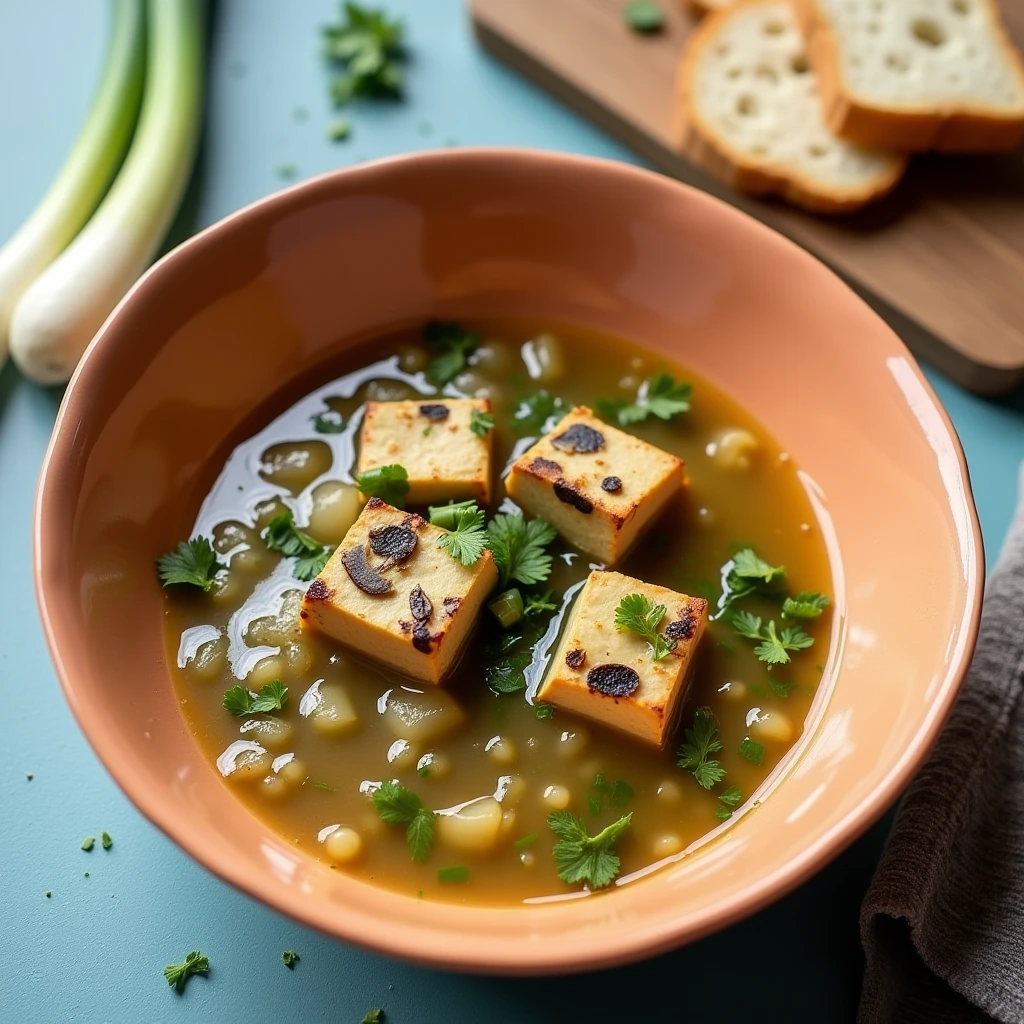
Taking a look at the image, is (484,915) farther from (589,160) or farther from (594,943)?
(589,160)

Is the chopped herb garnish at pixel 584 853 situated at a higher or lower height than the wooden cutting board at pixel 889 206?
lower

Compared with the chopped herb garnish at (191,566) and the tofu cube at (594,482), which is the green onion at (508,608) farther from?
the chopped herb garnish at (191,566)

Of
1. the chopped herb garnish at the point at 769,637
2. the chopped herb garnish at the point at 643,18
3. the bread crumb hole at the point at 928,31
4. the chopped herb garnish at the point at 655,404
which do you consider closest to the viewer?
the chopped herb garnish at the point at 769,637

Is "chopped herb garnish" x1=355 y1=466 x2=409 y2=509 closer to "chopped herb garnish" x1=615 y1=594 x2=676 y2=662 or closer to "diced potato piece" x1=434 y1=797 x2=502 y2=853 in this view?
"chopped herb garnish" x1=615 y1=594 x2=676 y2=662

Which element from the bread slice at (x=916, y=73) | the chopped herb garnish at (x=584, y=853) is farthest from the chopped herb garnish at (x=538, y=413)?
the bread slice at (x=916, y=73)

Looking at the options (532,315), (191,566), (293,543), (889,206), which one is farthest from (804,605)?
(889,206)

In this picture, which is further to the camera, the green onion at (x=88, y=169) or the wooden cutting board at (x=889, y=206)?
the wooden cutting board at (x=889, y=206)

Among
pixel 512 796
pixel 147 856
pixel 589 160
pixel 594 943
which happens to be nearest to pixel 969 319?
pixel 589 160

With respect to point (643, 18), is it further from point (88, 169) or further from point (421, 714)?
point (421, 714)
